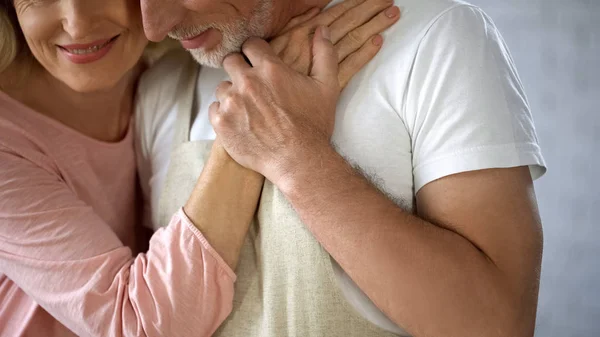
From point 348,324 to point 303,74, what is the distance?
0.48 metres

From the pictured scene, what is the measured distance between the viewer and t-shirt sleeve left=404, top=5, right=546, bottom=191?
3.64ft

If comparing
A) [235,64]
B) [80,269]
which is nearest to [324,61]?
[235,64]

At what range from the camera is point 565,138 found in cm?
220

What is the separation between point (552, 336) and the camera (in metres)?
2.27

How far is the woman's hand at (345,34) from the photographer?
129 cm

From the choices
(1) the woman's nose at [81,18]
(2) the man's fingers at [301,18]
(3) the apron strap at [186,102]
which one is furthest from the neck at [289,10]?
(1) the woman's nose at [81,18]

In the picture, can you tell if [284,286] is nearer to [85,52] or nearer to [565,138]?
[85,52]

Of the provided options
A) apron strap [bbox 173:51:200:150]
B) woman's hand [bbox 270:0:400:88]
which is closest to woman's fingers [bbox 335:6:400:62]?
woman's hand [bbox 270:0:400:88]

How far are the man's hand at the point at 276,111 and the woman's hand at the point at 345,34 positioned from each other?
28 millimetres

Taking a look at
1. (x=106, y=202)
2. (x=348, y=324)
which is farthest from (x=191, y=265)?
(x=106, y=202)

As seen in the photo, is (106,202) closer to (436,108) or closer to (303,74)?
(303,74)

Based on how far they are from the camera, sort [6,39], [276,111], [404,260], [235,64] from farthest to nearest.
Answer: [6,39]
[235,64]
[276,111]
[404,260]

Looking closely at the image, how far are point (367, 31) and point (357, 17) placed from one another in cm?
5

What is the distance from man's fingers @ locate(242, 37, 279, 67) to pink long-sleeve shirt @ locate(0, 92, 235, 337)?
0.34 m
